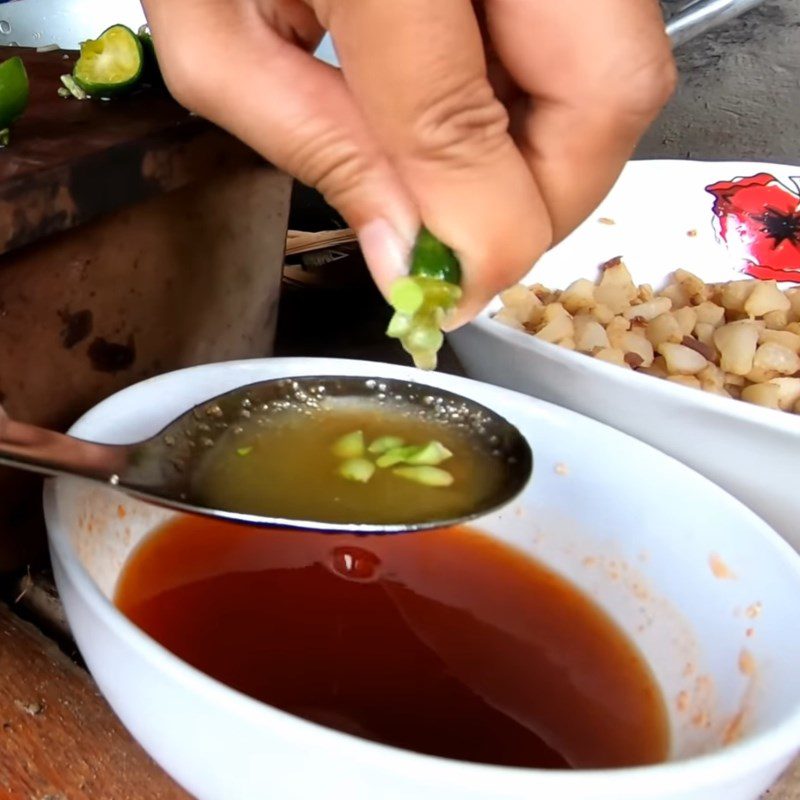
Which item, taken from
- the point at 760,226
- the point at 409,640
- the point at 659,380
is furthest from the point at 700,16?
the point at 409,640

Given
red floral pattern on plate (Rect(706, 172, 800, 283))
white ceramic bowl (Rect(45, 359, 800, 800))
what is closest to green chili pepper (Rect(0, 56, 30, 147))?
white ceramic bowl (Rect(45, 359, 800, 800))

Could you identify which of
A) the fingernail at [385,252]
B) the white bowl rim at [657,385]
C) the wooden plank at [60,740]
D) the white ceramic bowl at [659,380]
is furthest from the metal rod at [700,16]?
the wooden plank at [60,740]

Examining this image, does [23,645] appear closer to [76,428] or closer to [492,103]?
[76,428]

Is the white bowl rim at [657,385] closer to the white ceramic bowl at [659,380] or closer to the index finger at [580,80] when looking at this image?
the white ceramic bowl at [659,380]

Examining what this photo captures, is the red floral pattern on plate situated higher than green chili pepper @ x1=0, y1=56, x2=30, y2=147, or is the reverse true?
green chili pepper @ x1=0, y1=56, x2=30, y2=147

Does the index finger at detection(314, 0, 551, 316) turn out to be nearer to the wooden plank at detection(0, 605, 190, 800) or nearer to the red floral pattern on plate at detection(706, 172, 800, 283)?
the wooden plank at detection(0, 605, 190, 800)

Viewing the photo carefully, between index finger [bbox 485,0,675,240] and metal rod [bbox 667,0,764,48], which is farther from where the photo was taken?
metal rod [bbox 667,0,764,48]
